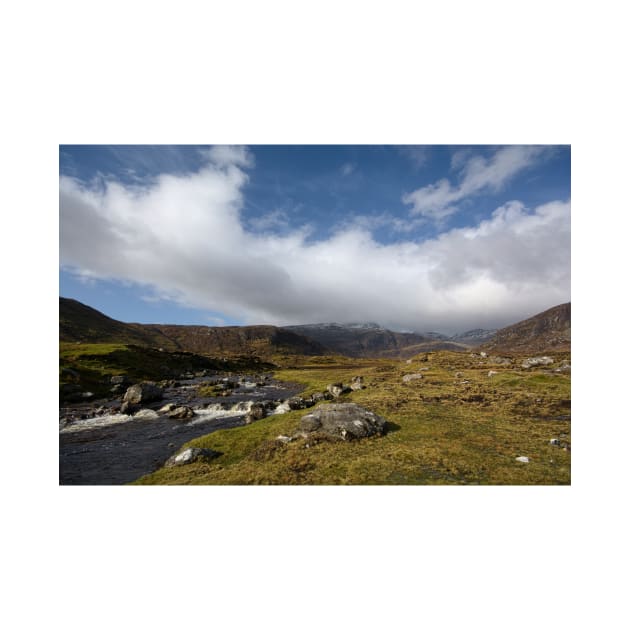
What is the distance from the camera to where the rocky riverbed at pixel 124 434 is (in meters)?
15.4

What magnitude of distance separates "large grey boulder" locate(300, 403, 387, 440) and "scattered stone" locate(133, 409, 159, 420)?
19.9 metres

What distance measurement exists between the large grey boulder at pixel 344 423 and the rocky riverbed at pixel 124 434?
30.2ft

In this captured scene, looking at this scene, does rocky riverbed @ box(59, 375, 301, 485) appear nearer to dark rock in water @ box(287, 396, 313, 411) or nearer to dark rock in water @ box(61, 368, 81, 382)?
dark rock in water @ box(287, 396, 313, 411)

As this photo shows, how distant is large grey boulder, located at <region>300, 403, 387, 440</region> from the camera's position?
565 inches

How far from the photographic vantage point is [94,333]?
478ft

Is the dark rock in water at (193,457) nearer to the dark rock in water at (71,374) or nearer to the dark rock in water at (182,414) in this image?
the dark rock in water at (182,414)

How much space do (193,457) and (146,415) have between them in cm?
1752

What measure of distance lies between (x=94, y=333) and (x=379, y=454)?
18014 cm

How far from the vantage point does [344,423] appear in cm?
1470

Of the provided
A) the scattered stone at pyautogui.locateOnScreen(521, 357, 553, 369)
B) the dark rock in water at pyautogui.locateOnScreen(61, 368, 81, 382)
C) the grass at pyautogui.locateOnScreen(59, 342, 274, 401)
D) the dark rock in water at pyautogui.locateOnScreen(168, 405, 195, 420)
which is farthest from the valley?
the scattered stone at pyautogui.locateOnScreen(521, 357, 553, 369)

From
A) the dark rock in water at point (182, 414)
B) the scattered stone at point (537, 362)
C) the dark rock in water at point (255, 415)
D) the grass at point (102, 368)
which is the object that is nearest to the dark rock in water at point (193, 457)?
the dark rock in water at point (255, 415)

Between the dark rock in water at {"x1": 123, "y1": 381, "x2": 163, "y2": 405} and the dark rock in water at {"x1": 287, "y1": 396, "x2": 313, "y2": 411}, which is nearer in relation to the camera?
the dark rock in water at {"x1": 287, "y1": 396, "x2": 313, "y2": 411}

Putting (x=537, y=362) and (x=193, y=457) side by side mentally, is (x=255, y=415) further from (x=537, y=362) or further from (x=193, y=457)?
(x=537, y=362)
